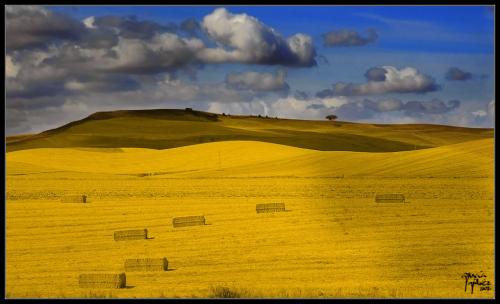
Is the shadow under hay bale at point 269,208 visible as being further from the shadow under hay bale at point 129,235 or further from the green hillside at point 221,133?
the green hillside at point 221,133

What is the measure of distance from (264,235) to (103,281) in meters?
9.90

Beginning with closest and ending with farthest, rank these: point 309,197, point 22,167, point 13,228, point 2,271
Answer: point 2,271
point 13,228
point 309,197
point 22,167

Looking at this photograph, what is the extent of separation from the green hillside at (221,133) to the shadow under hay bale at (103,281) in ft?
264

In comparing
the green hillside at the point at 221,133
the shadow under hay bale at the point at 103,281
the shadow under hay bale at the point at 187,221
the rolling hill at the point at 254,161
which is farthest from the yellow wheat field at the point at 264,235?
the green hillside at the point at 221,133

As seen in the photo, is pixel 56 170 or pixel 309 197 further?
pixel 56 170

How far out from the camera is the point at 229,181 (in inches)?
2344

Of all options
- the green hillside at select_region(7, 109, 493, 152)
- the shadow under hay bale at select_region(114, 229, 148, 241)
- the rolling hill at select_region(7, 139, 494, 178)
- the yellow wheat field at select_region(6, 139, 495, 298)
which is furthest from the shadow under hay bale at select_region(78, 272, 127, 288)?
the green hillside at select_region(7, 109, 493, 152)

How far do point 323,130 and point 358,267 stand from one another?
98.3 m

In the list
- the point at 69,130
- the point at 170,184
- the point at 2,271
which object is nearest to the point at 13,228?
the point at 2,271

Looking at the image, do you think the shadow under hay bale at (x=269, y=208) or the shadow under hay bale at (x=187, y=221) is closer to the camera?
the shadow under hay bale at (x=187, y=221)

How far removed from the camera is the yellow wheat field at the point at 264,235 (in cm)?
2280

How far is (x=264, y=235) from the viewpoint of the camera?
100ft

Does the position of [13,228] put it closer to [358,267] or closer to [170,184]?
[358,267]

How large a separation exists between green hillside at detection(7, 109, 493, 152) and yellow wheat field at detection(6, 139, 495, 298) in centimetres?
4174
